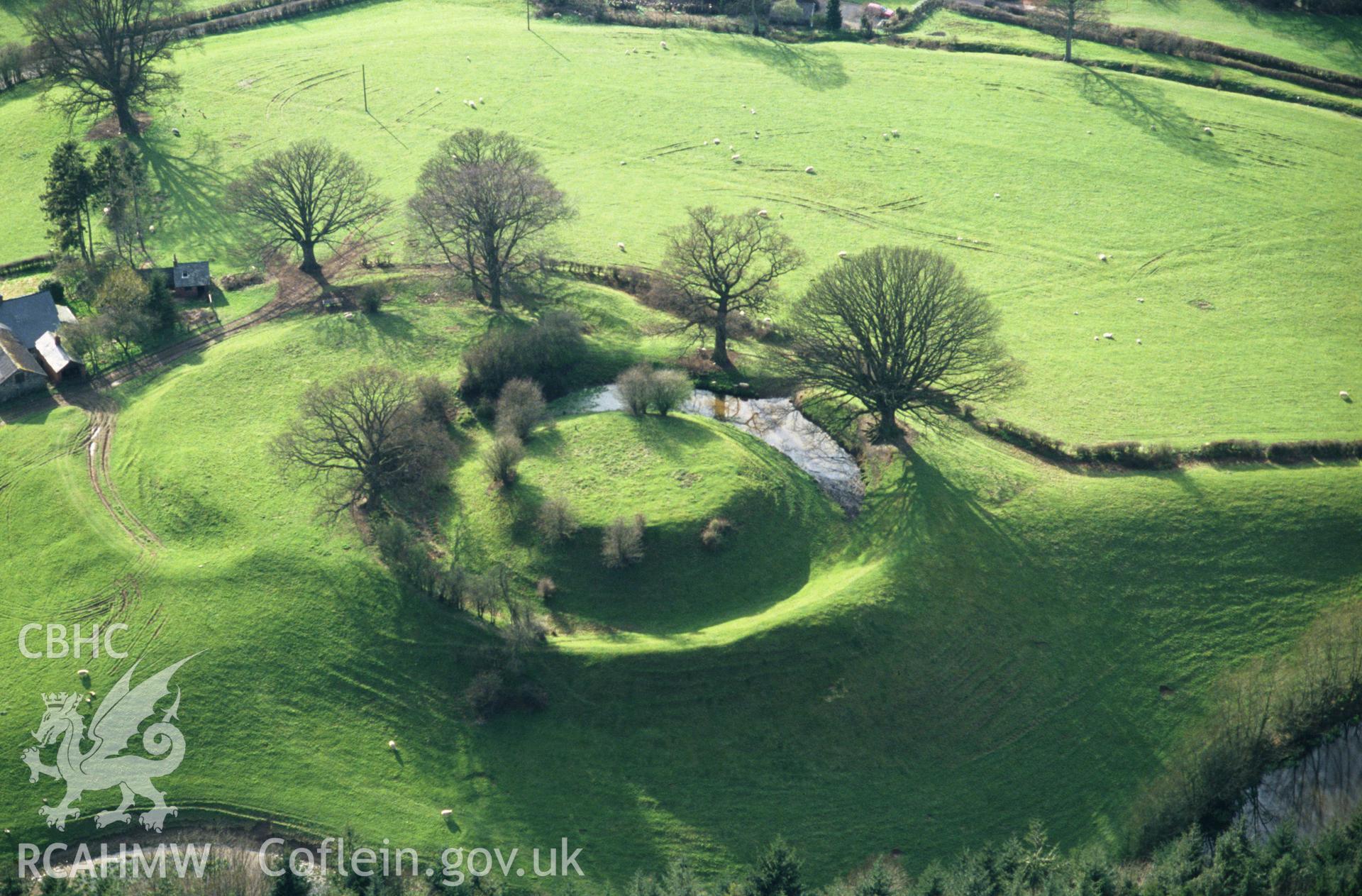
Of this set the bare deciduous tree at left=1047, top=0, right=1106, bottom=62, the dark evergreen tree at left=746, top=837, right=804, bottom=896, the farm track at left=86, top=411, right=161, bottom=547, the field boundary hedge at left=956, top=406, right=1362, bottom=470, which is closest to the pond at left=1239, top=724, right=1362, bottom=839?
the field boundary hedge at left=956, top=406, right=1362, bottom=470

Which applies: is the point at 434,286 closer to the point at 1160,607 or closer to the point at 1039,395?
the point at 1039,395

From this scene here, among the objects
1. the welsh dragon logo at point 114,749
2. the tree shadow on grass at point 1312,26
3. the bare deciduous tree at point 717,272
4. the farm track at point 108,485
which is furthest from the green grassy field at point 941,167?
the welsh dragon logo at point 114,749

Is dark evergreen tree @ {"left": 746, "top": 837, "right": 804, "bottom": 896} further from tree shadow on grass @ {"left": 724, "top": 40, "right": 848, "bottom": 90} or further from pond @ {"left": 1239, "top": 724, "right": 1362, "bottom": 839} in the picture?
tree shadow on grass @ {"left": 724, "top": 40, "right": 848, "bottom": 90}

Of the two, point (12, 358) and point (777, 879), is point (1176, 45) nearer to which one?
point (777, 879)

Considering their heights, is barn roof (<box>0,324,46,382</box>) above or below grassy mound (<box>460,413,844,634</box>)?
above

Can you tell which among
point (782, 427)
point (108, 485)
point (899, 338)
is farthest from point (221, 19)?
point (899, 338)

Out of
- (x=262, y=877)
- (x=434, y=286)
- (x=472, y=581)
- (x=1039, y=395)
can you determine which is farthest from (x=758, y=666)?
(x=434, y=286)
